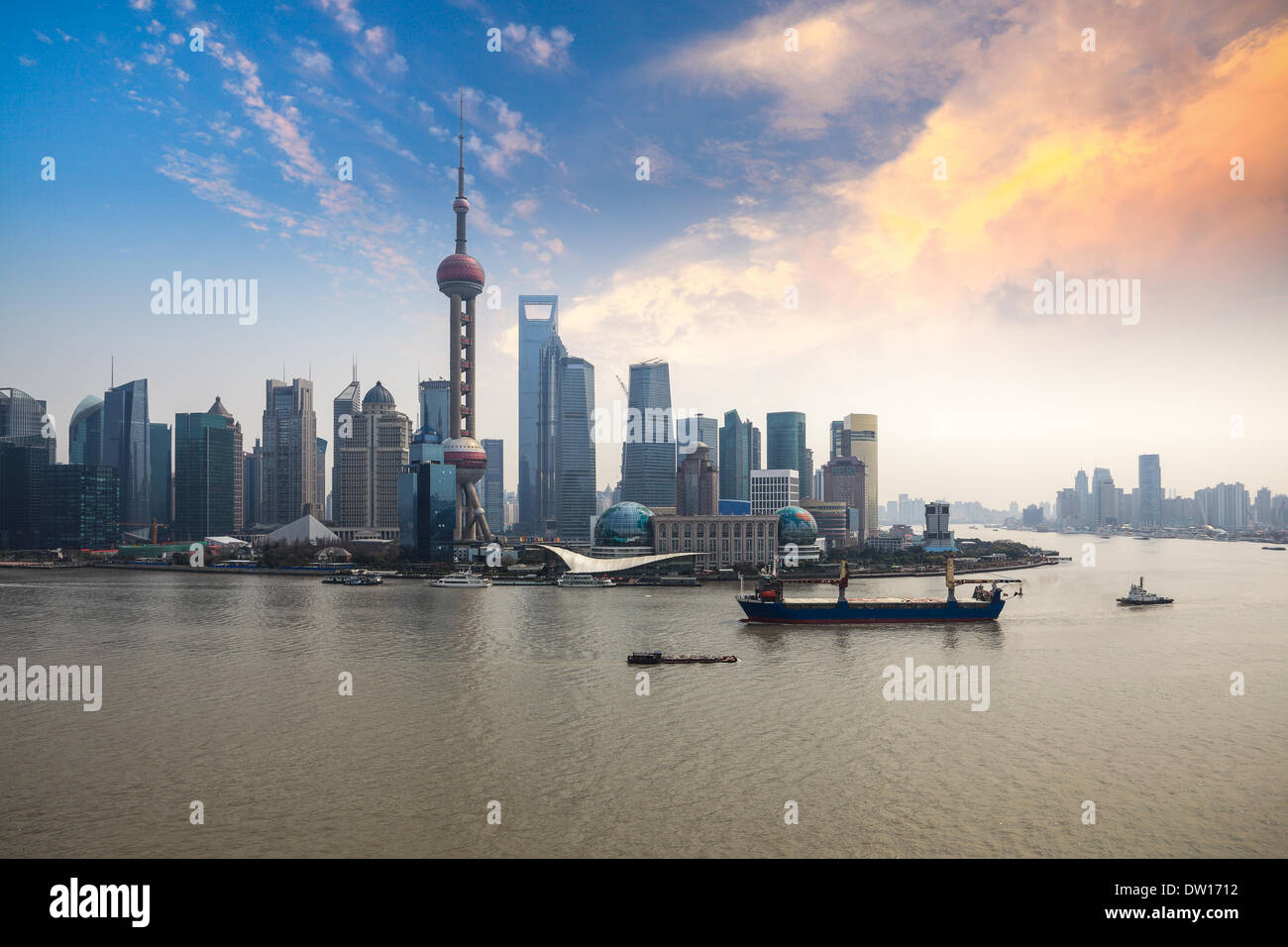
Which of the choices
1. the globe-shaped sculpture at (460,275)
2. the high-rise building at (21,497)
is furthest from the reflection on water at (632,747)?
the high-rise building at (21,497)

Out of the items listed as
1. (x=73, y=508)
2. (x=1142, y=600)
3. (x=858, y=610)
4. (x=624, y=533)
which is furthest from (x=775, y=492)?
(x=73, y=508)

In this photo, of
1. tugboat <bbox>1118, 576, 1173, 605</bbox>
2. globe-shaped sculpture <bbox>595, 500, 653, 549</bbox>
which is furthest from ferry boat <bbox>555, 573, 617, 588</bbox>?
tugboat <bbox>1118, 576, 1173, 605</bbox>

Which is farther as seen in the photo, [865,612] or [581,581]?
[581,581]

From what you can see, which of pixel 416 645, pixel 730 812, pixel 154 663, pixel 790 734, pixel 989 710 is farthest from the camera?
pixel 416 645

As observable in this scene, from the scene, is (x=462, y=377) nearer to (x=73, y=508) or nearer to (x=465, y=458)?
(x=465, y=458)
